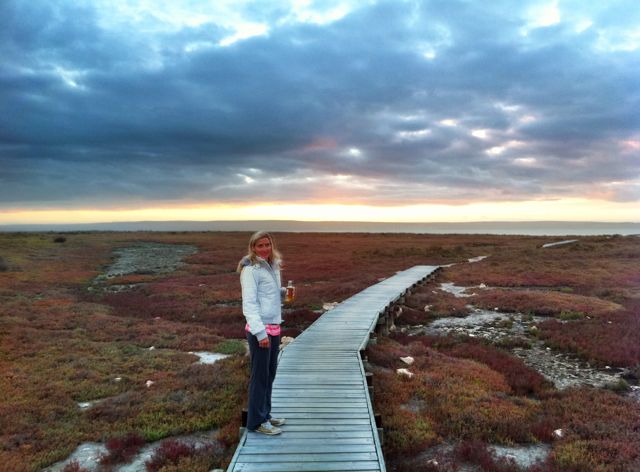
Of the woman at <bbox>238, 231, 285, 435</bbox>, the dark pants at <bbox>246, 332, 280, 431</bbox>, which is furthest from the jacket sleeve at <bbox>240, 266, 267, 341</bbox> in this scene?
the dark pants at <bbox>246, 332, 280, 431</bbox>

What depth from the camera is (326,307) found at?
838 inches

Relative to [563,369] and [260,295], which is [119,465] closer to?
[260,295]

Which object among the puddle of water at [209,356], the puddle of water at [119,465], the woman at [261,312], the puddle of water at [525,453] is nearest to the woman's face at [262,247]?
the woman at [261,312]

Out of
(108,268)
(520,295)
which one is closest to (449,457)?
(520,295)

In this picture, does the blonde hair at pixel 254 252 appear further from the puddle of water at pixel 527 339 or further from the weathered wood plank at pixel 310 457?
the puddle of water at pixel 527 339

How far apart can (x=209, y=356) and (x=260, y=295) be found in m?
8.45

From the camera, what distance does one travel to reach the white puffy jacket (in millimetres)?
6379

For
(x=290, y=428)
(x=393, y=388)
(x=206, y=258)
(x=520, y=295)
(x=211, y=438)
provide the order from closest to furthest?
(x=290, y=428)
(x=211, y=438)
(x=393, y=388)
(x=520, y=295)
(x=206, y=258)

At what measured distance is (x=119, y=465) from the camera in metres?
7.40

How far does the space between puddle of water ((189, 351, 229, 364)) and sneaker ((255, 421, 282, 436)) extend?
20.1ft

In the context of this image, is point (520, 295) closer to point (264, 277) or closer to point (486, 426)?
point (486, 426)

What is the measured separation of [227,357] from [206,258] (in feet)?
129

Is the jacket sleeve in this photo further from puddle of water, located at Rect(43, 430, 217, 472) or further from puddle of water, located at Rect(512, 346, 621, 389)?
puddle of water, located at Rect(512, 346, 621, 389)

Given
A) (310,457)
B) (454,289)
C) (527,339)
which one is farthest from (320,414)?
(454,289)
